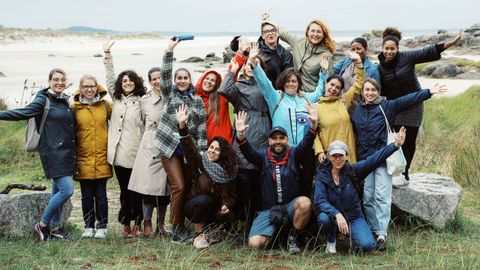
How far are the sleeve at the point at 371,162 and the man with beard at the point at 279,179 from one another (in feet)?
1.68

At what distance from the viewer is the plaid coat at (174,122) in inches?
267

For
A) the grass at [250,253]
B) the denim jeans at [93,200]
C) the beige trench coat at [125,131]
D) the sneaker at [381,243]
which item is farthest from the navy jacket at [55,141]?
the sneaker at [381,243]

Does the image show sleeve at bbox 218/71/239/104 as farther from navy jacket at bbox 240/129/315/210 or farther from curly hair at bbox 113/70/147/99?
curly hair at bbox 113/70/147/99

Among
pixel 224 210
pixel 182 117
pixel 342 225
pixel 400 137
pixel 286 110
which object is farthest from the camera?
pixel 286 110

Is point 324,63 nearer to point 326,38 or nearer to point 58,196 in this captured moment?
point 326,38

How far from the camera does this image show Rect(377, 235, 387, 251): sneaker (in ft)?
21.3

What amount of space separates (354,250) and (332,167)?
0.83m

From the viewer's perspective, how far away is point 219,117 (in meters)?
6.91

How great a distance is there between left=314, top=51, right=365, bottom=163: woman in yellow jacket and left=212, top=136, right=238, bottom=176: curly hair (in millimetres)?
831

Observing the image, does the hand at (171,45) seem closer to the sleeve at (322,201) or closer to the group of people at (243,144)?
the group of people at (243,144)

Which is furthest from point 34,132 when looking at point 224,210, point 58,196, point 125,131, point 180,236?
point 224,210

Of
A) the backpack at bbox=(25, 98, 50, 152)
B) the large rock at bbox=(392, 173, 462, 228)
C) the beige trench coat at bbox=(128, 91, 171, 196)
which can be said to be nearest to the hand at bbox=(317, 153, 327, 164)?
the large rock at bbox=(392, 173, 462, 228)

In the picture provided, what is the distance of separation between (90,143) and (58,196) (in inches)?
24.7

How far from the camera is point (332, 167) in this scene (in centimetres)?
642
